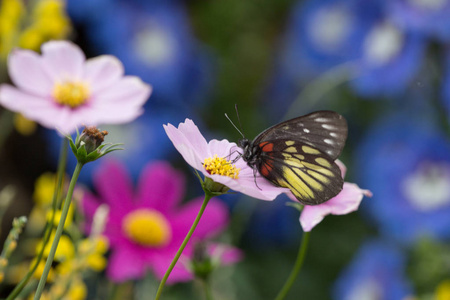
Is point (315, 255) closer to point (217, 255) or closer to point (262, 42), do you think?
point (262, 42)

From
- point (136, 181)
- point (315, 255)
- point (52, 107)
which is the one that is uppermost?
point (52, 107)

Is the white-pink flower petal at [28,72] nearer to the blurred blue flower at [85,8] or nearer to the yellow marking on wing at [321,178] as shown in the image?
the yellow marking on wing at [321,178]

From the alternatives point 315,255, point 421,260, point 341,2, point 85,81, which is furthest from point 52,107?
point 341,2

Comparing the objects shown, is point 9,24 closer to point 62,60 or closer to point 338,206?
point 62,60

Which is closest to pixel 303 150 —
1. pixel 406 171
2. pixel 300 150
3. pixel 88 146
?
pixel 300 150

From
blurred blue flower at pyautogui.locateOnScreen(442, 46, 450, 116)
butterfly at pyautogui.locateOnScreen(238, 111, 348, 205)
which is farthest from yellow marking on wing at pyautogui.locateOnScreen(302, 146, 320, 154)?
blurred blue flower at pyautogui.locateOnScreen(442, 46, 450, 116)

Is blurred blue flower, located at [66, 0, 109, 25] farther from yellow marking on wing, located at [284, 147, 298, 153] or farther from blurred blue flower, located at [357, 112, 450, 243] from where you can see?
yellow marking on wing, located at [284, 147, 298, 153]

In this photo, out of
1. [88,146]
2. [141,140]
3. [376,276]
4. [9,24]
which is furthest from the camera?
[141,140]
